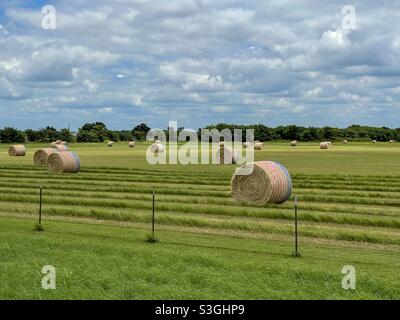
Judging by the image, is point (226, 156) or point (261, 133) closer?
point (226, 156)

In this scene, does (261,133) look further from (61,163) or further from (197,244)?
(197,244)

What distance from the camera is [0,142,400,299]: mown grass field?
31.0 feet

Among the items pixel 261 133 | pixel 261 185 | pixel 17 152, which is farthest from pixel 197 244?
pixel 261 133

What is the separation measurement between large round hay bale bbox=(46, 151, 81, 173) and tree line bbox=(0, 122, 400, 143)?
100915mm

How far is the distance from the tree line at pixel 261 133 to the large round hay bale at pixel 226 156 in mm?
94763

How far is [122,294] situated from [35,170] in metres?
33.7

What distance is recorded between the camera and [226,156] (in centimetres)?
4953

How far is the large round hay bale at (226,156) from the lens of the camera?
49.5 meters

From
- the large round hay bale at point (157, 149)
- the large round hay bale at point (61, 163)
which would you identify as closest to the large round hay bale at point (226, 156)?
the large round hay bale at point (61, 163)

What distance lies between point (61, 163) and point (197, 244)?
84.4 ft

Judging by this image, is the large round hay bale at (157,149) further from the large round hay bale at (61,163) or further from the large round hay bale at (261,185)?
the large round hay bale at (261,185)
